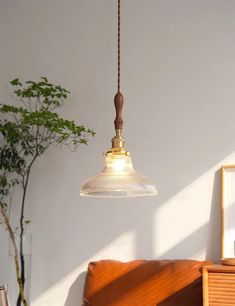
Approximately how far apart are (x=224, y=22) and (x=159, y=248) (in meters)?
1.52

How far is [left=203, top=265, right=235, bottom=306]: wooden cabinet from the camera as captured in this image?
86.6 inches

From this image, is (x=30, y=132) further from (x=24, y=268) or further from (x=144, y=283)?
(x=144, y=283)

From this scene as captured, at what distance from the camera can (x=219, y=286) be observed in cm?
222

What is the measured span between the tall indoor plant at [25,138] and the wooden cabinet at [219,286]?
3.84 ft

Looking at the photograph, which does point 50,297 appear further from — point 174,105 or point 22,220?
point 174,105

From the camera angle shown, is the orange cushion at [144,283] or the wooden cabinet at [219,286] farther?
the orange cushion at [144,283]

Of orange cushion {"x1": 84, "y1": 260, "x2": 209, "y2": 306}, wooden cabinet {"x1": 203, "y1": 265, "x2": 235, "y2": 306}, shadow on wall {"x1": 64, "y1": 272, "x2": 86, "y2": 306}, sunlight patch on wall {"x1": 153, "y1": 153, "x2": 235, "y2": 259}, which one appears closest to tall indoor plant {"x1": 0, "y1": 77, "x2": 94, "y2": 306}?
shadow on wall {"x1": 64, "y1": 272, "x2": 86, "y2": 306}

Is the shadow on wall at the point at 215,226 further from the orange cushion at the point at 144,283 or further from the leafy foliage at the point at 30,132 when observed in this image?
the leafy foliage at the point at 30,132

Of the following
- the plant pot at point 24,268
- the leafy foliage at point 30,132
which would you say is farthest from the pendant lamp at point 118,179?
the plant pot at point 24,268

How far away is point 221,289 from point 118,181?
0.91 m

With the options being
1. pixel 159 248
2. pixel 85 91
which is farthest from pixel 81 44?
pixel 159 248

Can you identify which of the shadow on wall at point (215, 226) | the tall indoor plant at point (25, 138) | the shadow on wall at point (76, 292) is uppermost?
the tall indoor plant at point (25, 138)

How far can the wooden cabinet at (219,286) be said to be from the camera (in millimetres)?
2199

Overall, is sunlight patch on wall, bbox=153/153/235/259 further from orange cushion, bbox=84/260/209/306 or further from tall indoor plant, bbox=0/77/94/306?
tall indoor plant, bbox=0/77/94/306
